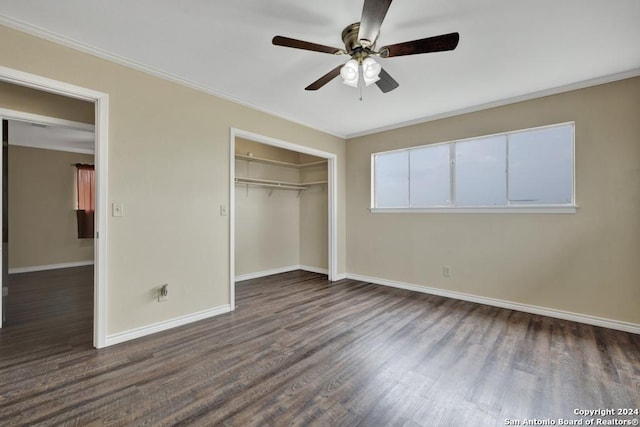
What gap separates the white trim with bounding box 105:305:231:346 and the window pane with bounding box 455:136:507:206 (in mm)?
3554

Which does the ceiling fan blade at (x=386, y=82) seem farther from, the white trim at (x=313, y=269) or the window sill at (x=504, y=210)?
the white trim at (x=313, y=269)

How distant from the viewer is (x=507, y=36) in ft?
7.28

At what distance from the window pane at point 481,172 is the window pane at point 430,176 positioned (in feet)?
0.52

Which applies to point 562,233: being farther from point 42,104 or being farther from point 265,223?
point 42,104

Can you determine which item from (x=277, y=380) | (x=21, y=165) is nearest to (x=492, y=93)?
(x=277, y=380)

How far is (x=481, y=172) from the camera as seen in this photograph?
3.79m

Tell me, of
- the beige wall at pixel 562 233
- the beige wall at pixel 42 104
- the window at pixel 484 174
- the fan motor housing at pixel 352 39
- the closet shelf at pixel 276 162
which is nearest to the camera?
the fan motor housing at pixel 352 39

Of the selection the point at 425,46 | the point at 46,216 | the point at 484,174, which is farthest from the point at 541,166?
the point at 46,216

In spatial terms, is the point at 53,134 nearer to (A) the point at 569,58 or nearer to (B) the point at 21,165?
(B) the point at 21,165

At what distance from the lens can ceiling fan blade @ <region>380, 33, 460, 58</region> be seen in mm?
1707

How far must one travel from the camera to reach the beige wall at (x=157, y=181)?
2.46 m

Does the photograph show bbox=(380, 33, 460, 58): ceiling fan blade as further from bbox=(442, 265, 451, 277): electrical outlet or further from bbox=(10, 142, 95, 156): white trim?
bbox=(10, 142, 95, 156): white trim

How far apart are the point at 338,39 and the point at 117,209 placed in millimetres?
2484

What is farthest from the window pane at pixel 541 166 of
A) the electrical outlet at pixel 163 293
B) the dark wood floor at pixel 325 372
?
the electrical outlet at pixel 163 293
